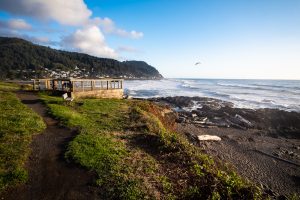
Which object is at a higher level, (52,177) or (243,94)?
(52,177)

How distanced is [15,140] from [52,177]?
377 centimetres

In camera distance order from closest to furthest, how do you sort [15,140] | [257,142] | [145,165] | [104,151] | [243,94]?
[145,165] → [104,151] → [15,140] → [257,142] → [243,94]

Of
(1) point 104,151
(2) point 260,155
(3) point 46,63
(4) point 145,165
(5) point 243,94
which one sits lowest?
(2) point 260,155

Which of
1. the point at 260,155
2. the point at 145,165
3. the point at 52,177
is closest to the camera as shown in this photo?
the point at 52,177

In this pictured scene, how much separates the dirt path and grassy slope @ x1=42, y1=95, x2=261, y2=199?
0.40 metres

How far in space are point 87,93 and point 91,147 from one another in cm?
1528

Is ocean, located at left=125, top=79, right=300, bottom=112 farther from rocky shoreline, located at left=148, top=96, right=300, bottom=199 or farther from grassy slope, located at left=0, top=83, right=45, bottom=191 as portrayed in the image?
grassy slope, located at left=0, top=83, right=45, bottom=191

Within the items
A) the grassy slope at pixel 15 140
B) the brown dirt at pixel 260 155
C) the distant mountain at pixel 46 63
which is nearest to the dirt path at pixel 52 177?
the grassy slope at pixel 15 140

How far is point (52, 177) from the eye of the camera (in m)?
7.24

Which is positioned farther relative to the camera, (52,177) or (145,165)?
(145,165)

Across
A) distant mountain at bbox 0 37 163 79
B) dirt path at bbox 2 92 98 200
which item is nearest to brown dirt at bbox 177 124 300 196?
dirt path at bbox 2 92 98 200

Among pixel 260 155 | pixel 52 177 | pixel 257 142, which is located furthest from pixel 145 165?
pixel 257 142

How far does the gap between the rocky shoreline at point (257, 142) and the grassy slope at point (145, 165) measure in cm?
389

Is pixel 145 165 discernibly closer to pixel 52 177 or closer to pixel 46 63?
pixel 52 177
